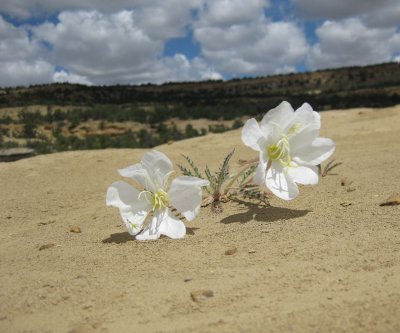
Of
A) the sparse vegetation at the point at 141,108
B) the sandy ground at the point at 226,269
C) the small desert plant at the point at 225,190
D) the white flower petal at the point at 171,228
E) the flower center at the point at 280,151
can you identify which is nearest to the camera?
the sandy ground at the point at 226,269

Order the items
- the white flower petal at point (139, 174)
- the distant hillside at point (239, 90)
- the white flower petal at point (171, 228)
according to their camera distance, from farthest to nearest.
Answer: the distant hillside at point (239, 90) < the white flower petal at point (139, 174) < the white flower petal at point (171, 228)

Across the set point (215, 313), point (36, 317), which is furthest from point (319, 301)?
point (36, 317)

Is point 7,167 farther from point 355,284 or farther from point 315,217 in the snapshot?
point 355,284

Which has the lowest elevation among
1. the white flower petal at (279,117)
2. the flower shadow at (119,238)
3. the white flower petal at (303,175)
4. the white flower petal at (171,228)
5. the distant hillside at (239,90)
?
the flower shadow at (119,238)

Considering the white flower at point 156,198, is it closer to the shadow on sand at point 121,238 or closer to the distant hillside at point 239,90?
the shadow on sand at point 121,238

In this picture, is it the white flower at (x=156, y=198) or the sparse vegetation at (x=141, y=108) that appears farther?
the sparse vegetation at (x=141, y=108)

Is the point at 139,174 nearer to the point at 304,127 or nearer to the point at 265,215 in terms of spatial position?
the point at 265,215

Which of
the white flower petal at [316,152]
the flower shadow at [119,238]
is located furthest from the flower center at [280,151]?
the flower shadow at [119,238]
